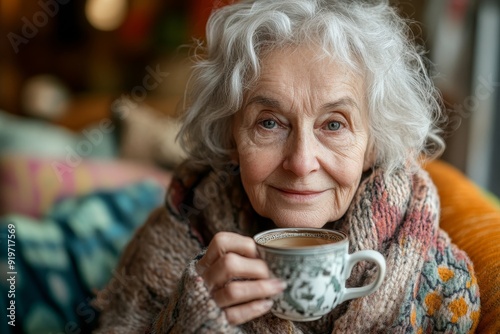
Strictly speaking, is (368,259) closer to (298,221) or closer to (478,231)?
(298,221)

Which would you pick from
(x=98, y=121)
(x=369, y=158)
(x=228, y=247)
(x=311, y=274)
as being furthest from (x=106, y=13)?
(x=311, y=274)

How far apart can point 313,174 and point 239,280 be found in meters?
0.25

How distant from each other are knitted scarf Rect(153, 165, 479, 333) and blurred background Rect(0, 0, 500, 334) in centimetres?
38

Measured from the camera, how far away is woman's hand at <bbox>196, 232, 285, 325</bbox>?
2.84 ft

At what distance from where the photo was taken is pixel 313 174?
104 cm

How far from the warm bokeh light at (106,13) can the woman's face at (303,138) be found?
4.09 metres

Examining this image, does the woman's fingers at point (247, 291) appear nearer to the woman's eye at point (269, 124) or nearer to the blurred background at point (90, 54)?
the woman's eye at point (269, 124)

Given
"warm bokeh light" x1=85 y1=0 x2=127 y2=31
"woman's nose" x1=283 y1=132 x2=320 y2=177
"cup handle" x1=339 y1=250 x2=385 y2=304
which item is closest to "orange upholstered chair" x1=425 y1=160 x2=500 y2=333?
"cup handle" x1=339 y1=250 x2=385 y2=304

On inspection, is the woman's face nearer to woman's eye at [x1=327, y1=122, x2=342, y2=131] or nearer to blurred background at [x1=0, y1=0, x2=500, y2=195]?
woman's eye at [x1=327, y1=122, x2=342, y2=131]

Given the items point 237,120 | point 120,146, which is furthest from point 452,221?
point 120,146

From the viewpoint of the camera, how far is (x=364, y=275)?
1040 mm

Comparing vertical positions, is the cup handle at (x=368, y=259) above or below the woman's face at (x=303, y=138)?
below

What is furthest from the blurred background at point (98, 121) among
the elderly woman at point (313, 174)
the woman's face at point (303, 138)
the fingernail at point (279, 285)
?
the fingernail at point (279, 285)

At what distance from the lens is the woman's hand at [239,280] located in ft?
2.84
